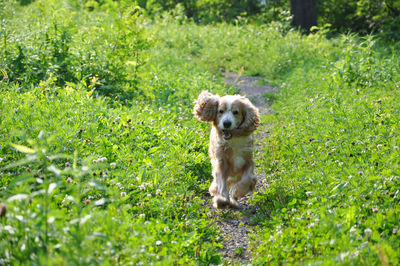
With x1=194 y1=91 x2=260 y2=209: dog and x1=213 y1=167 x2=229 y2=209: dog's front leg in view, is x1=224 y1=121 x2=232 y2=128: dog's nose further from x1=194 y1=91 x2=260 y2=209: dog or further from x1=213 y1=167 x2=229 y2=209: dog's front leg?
x1=213 y1=167 x2=229 y2=209: dog's front leg

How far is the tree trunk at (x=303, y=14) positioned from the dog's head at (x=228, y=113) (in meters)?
13.2

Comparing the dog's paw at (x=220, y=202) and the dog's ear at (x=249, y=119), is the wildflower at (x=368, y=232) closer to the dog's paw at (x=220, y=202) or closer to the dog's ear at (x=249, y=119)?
the dog's paw at (x=220, y=202)

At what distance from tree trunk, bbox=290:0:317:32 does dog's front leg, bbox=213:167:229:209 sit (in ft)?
45.2

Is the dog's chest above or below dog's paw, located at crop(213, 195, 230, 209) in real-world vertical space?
above

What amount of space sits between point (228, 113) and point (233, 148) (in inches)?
17.0

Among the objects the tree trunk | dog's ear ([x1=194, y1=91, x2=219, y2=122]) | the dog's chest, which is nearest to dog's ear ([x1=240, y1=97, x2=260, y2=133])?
the dog's chest

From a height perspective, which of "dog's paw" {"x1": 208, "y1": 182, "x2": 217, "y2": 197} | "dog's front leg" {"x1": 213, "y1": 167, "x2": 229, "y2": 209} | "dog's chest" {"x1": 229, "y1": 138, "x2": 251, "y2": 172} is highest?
"dog's chest" {"x1": 229, "y1": 138, "x2": 251, "y2": 172}

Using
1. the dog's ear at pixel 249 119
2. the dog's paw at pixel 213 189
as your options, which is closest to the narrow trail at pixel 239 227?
the dog's paw at pixel 213 189

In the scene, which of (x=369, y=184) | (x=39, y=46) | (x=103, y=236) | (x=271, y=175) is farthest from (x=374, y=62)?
(x=103, y=236)

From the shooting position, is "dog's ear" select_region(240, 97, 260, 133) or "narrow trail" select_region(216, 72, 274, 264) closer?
"narrow trail" select_region(216, 72, 274, 264)

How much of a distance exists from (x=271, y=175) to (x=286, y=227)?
158 cm

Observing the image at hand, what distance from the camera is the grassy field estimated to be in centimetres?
320

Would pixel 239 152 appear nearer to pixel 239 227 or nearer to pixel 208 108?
pixel 208 108

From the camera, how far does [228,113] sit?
5.64 m
